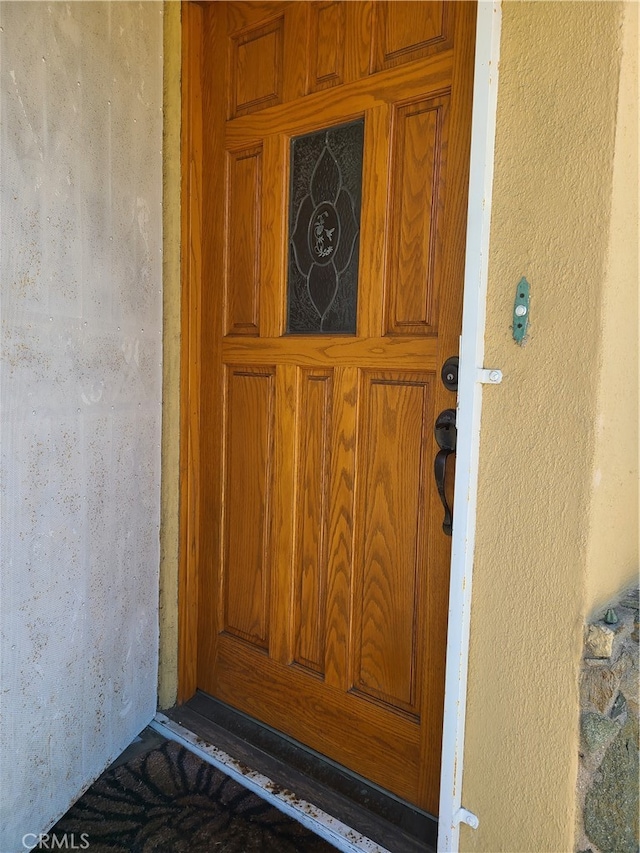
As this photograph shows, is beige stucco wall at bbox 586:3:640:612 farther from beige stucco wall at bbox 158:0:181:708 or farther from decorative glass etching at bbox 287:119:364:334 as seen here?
beige stucco wall at bbox 158:0:181:708

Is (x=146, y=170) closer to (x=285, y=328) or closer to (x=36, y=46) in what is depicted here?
(x=36, y=46)

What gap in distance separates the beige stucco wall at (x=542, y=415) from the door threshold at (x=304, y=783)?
0.32 metres

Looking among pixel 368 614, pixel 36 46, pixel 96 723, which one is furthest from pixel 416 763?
pixel 36 46

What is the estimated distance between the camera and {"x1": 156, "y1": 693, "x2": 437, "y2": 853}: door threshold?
A: 4.63ft

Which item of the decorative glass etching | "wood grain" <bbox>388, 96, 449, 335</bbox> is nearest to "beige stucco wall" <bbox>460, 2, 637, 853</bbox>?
"wood grain" <bbox>388, 96, 449, 335</bbox>

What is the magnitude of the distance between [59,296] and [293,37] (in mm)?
976

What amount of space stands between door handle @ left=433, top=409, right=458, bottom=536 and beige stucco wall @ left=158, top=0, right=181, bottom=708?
35.9 inches

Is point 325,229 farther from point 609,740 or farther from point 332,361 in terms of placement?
point 609,740

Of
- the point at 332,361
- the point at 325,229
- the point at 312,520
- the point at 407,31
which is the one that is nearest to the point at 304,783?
the point at 312,520

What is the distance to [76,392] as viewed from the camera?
4.94 ft

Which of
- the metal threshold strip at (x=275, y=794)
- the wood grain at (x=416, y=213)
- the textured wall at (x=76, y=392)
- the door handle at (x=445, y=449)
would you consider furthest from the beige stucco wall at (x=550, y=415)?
the textured wall at (x=76, y=392)

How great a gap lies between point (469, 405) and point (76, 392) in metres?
1.02

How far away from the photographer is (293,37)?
1.60m

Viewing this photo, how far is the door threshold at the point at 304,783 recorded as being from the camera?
1.41 m
